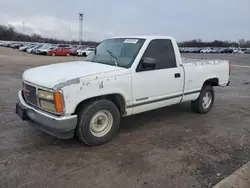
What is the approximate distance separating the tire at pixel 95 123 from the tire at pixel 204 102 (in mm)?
2622

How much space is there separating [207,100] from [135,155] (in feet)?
11.0

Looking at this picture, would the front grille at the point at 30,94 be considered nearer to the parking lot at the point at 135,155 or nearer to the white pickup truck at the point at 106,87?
the white pickup truck at the point at 106,87

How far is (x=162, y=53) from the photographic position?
5.29m

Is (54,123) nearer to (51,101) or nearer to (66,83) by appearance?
(51,101)

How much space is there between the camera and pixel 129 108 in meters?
4.66

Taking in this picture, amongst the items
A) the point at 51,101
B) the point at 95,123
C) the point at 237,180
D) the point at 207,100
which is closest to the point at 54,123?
the point at 51,101

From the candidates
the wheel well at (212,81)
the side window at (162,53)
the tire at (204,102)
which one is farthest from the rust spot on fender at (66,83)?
the wheel well at (212,81)

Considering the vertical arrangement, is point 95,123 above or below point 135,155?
above

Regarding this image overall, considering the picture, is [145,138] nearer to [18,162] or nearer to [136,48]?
[136,48]

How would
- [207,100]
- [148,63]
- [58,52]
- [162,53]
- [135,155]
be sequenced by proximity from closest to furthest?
1. [135,155]
2. [148,63]
3. [162,53]
4. [207,100]
5. [58,52]

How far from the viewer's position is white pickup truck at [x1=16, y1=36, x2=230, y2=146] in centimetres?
388

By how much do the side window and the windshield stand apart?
22 cm

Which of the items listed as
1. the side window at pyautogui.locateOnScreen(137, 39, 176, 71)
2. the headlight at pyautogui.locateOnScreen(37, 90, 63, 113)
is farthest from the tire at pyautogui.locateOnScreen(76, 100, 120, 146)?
the side window at pyautogui.locateOnScreen(137, 39, 176, 71)

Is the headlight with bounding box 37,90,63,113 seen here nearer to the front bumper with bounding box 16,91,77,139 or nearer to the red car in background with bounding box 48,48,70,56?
the front bumper with bounding box 16,91,77,139
